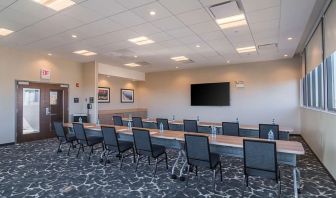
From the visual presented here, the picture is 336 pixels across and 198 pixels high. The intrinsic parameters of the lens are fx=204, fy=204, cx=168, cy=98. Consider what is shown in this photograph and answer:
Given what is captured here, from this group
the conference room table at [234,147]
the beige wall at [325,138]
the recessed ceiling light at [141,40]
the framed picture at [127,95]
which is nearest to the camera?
the conference room table at [234,147]

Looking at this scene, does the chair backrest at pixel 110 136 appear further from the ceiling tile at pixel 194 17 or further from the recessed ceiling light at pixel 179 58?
the recessed ceiling light at pixel 179 58

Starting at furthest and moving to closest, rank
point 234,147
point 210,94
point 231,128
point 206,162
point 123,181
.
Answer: point 210,94 → point 231,128 → point 123,181 → point 234,147 → point 206,162

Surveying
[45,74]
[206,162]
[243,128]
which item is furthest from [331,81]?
[45,74]

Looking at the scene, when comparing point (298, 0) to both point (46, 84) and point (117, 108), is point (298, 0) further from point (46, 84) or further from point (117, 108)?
point (117, 108)

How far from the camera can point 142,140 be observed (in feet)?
12.7

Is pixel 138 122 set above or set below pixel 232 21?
below

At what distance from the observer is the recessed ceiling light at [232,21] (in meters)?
4.16

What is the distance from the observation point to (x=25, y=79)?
687 centimetres

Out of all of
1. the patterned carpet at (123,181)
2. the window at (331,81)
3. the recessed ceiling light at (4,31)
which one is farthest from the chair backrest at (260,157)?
the recessed ceiling light at (4,31)

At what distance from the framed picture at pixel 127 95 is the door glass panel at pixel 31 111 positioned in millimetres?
4166

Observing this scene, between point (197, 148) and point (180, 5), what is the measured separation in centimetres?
251

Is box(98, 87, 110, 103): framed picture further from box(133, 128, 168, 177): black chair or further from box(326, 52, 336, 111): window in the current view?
box(326, 52, 336, 111): window

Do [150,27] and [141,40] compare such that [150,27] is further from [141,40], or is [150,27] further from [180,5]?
[180,5]

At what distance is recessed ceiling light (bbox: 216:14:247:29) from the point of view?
4.16 meters
